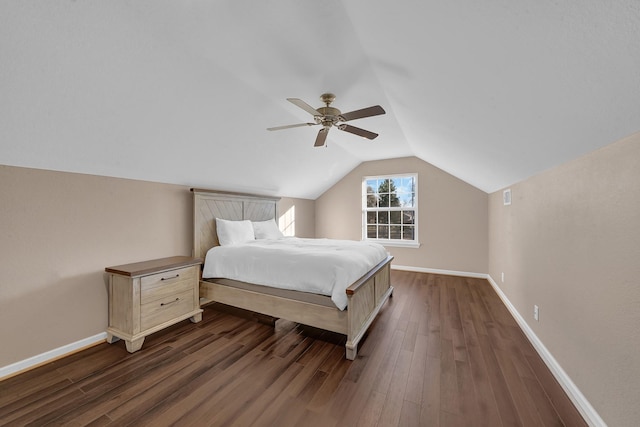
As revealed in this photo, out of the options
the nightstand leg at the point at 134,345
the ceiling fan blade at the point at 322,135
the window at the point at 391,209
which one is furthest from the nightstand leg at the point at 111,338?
the window at the point at 391,209

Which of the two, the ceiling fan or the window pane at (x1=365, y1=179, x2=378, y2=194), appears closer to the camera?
the ceiling fan

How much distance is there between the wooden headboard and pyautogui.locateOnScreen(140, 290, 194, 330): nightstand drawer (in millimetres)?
736

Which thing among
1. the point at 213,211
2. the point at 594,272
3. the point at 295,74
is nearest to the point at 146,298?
the point at 213,211

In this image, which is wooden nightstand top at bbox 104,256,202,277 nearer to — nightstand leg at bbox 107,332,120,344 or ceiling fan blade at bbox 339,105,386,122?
nightstand leg at bbox 107,332,120,344

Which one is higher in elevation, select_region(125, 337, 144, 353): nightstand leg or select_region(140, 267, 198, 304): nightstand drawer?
select_region(140, 267, 198, 304): nightstand drawer

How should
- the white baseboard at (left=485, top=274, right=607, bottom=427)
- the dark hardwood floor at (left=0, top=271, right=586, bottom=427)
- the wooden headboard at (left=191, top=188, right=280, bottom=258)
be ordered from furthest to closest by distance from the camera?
the wooden headboard at (left=191, top=188, right=280, bottom=258) < the dark hardwood floor at (left=0, top=271, right=586, bottom=427) < the white baseboard at (left=485, top=274, right=607, bottom=427)

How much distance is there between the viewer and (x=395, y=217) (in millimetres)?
5457

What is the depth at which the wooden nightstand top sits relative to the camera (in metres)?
2.22

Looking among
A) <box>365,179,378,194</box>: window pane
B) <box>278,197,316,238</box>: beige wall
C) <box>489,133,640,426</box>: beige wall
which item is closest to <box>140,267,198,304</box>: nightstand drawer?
<box>278,197,316,238</box>: beige wall

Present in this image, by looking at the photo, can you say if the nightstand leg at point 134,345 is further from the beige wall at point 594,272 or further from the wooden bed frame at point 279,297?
the beige wall at point 594,272

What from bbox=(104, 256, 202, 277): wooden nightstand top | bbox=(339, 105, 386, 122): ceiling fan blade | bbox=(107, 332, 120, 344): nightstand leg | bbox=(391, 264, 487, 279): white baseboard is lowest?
bbox=(107, 332, 120, 344): nightstand leg

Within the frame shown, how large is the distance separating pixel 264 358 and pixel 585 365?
7.28 ft

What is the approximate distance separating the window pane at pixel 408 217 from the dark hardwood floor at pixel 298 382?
2.75 meters

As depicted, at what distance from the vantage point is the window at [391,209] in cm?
523
